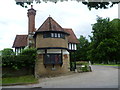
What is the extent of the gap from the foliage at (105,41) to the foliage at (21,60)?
2988 cm

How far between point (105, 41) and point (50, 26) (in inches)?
1131

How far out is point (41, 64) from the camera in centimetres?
2494

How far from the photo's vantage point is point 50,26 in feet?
84.8

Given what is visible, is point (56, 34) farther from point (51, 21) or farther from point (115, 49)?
point (115, 49)

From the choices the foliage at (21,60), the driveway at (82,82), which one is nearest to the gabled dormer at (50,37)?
the foliage at (21,60)

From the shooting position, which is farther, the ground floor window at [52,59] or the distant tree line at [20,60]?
the ground floor window at [52,59]

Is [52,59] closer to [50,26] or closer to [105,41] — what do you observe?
[50,26]

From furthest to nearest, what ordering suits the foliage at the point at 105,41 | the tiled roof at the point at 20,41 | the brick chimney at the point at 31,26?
the foliage at the point at 105,41
the tiled roof at the point at 20,41
the brick chimney at the point at 31,26

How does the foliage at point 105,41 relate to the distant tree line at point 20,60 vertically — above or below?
above

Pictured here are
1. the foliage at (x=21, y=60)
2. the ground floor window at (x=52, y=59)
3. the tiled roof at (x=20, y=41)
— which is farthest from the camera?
the tiled roof at (x=20, y=41)

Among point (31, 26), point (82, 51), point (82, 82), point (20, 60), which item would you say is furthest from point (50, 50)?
point (82, 51)

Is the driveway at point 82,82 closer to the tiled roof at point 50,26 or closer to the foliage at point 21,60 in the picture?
the foliage at point 21,60

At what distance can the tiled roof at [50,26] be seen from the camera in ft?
83.3

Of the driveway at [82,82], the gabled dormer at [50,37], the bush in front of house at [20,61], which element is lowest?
the driveway at [82,82]
